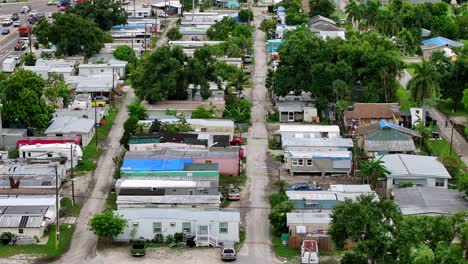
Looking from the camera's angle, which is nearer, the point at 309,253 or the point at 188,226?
the point at 309,253

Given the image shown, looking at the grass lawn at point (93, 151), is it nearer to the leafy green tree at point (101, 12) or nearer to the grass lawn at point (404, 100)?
the grass lawn at point (404, 100)

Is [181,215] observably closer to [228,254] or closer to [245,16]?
[228,254]

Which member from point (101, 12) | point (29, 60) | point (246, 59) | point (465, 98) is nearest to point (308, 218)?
point (465, 98)

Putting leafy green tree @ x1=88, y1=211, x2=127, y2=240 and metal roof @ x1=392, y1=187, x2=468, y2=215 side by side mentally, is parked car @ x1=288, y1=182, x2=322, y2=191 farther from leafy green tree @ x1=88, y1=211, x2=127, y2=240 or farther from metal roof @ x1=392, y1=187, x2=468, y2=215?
leafy green tree @ x1=88, y1=211, x2=127, y2=240

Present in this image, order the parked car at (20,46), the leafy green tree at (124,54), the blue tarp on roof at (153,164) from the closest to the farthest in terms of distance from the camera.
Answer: the blue tarp on roof at (153,164), the leafy green tree at (124,54), the parked car at (20,46)

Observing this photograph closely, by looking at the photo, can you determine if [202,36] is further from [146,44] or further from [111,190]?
[111,190]

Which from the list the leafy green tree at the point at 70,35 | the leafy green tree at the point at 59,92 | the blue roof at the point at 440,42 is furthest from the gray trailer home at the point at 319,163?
the blue roof at the point at 440,42

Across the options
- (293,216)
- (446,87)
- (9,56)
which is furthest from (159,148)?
(9,56)
